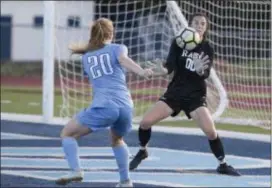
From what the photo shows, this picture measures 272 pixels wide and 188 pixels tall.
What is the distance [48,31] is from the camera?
60.1 ft

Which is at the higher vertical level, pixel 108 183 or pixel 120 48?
pixel 120 48

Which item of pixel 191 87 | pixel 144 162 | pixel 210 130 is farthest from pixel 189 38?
pixel 144 162

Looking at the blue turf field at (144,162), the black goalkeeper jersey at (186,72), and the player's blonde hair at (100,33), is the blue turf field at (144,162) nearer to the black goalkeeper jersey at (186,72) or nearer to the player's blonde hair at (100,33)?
the black goalkeeper jersey at (186,72)

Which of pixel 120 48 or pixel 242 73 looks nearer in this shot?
pixel 120 48

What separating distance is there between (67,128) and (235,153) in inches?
216

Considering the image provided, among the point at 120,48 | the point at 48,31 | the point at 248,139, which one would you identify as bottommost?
the point at 248,139

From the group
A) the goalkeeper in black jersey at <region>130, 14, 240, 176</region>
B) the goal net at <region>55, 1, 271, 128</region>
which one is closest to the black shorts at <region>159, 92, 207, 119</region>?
the goalkeeper in black jersey at <region>130, 14, 240, 176</region>

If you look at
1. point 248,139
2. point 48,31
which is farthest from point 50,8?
point 248,139

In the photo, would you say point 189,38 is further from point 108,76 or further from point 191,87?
point 108,76

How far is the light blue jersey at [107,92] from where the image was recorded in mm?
9477

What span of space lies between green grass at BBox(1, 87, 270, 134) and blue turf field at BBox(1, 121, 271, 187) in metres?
1.50

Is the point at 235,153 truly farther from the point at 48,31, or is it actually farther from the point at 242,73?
the point at 242,73

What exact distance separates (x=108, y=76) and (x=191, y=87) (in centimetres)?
169

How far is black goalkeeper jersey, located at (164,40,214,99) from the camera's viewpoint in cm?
1086
